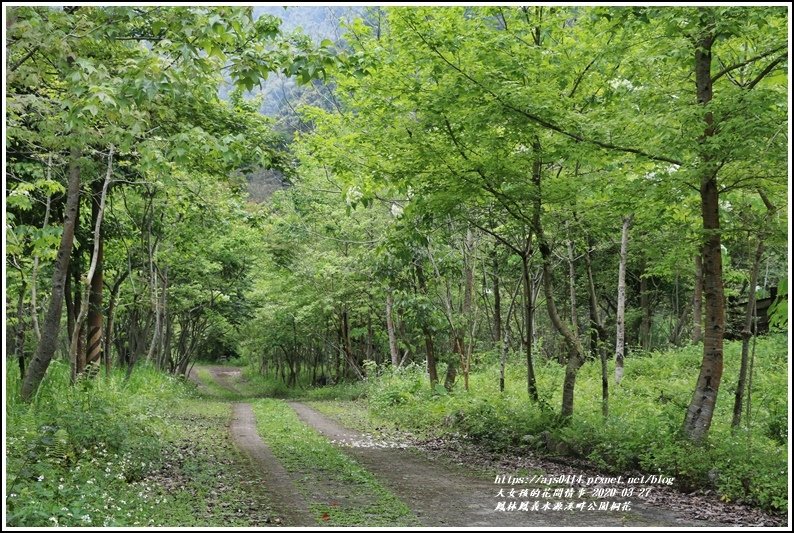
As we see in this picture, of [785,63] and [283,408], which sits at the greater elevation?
[785,63]

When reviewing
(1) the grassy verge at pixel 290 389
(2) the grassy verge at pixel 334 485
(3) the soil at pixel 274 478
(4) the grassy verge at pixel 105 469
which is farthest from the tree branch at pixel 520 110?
(1) the grassy verge at pixel 290 389

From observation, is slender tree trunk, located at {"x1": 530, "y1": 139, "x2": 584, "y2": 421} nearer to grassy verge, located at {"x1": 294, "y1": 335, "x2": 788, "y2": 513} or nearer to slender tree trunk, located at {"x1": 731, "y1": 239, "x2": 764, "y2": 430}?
grassy verge, located at {"x1": 294, "y1": 335, "x2": 788, "y2": 513}

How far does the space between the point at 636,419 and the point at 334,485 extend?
15.8 feet

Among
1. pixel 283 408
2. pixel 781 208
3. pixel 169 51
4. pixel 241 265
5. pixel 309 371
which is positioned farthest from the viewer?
pixel 309 371

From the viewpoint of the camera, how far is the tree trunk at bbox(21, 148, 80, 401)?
26.1 ft

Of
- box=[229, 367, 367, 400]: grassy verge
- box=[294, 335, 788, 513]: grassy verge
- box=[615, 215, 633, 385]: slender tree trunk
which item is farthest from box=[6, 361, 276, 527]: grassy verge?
box=[229, 367, 367, 400]: grassy verge

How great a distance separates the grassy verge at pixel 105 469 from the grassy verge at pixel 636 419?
4.83 m

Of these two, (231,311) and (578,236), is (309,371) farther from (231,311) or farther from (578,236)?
(578,236)

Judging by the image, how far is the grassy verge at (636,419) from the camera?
746 cm

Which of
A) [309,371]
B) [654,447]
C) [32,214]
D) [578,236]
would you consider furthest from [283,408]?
[309,371]

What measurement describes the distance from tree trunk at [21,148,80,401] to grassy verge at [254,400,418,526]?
3.54 meters

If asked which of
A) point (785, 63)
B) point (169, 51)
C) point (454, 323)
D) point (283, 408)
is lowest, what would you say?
point (283, 408)

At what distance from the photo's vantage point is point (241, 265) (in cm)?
2695

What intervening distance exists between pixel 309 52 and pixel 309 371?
36.4m
